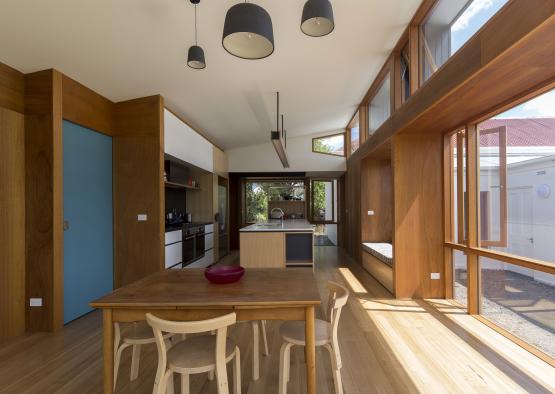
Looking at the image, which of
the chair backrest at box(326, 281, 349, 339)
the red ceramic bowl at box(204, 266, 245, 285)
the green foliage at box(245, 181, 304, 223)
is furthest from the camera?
the green foliage at box(245, 181, 304, 223)

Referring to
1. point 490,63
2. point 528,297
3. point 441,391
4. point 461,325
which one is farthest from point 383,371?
point 490,63

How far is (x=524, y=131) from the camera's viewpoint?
9.18ft

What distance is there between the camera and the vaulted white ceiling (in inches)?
97.0

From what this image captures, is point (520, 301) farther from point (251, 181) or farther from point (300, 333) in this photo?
point (251, 181)

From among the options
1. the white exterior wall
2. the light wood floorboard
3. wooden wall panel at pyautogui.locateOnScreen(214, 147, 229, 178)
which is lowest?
the light wood floorboard

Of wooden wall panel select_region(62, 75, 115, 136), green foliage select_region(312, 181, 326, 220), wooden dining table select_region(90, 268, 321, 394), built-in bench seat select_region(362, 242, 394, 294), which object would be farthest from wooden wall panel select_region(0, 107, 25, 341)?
green foliage select_region(312, 181, 326, 220)

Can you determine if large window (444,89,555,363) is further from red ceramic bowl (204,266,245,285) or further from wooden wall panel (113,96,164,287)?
wooden wall panel (113,96,164,287)

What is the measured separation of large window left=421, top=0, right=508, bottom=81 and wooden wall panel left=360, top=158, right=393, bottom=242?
8.92ft

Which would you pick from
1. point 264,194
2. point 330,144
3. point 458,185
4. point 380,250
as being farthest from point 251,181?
point 458,185

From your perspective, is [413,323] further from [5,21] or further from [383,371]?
[5,21]

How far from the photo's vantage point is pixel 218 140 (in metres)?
7.05

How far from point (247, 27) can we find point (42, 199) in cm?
282

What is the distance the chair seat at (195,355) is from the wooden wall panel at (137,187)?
244cm

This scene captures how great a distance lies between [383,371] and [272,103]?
4093 mm
